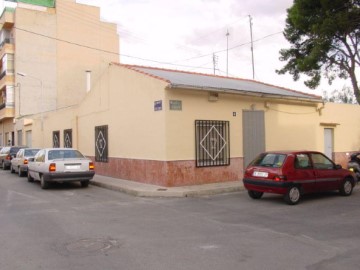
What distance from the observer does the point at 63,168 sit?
47.8 ft

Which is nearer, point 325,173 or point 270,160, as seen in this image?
point 270,160

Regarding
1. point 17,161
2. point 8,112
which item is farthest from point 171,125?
A: point 8,112

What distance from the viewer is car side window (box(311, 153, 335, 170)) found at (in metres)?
11.8

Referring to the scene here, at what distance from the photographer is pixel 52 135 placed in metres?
27.1

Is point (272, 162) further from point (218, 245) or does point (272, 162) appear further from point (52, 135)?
point (52, 135)

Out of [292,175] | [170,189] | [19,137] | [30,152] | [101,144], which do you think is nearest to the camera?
[292,175]

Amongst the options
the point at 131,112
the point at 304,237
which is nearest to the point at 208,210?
the point at 304,237

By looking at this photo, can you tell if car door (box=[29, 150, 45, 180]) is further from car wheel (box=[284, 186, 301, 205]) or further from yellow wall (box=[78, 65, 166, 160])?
car wheel (box=[284, 186, 301, 205])

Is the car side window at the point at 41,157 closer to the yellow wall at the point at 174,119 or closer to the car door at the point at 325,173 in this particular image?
the yellow wall at the point at 174,119

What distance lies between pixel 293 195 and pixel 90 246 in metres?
6.15

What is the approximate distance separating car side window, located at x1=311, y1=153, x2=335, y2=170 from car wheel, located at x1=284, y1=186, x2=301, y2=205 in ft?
3.71

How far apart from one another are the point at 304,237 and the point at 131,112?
9958 mm

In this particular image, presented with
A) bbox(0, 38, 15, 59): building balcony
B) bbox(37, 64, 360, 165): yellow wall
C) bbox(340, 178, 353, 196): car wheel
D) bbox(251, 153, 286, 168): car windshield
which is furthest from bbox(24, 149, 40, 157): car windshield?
bbox(0, 38, 15, 59): building balcony

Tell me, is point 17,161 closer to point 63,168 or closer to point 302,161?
point 63,168
